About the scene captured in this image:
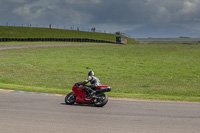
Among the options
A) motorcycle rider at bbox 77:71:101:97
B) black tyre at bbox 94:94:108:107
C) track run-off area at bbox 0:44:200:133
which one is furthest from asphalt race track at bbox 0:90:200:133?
motorcycle rider at bbox 77:71:101:97

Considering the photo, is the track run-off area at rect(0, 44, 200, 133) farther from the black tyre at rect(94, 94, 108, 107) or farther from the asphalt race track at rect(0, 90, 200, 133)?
the black tyre at rect(94, 94, 108, 107)

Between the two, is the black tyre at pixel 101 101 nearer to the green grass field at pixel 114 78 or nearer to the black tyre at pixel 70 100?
the black tyre at pixel 70 100

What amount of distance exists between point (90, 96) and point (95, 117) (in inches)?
105

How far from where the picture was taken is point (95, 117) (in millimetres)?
11070

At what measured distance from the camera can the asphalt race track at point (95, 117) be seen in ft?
30.7

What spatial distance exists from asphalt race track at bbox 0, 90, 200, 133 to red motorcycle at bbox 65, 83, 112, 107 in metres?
0.29

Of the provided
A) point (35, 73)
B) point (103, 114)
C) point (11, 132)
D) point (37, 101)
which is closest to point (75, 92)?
point (37, 101)

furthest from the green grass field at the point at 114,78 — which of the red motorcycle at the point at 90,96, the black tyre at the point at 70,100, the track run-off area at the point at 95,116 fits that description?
the black tyre at the point at 70,100

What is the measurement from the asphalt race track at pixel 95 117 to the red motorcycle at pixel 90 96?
11.4 inches

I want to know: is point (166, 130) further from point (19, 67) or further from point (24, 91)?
point (19, 67)

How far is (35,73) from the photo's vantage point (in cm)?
2792

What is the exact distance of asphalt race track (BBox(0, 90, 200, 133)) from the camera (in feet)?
30.7

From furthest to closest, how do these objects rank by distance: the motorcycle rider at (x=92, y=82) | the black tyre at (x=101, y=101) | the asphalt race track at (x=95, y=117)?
the motorcycle rider at (x=92, y=82) → the black tyre at (x=101, y=101) → the asphalt race track at (x=95, y=117)

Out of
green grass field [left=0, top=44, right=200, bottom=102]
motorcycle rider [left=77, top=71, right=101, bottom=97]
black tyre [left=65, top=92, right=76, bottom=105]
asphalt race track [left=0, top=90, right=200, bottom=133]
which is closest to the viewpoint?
asphalt race track [left=0, top=90, right=200, bottom=133]
